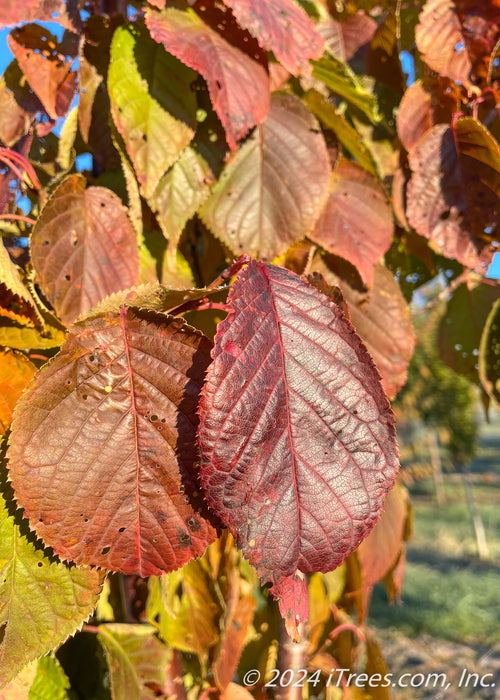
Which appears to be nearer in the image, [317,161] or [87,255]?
[87,255]

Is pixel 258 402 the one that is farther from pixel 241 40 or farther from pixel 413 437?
pixel 413 437

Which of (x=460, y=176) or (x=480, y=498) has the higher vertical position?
(x=460, y=176)

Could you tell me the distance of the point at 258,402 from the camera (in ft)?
1.80

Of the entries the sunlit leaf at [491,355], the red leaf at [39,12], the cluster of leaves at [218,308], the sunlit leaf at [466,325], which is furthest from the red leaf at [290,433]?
the sunlit leaf at [466,325]

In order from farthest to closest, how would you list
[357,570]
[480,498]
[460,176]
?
[480,498]
[357,570]
[460,176]

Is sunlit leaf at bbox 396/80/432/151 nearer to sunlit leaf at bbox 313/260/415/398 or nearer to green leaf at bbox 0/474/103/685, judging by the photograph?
sunlit leaf at bbox 313/260/415/398

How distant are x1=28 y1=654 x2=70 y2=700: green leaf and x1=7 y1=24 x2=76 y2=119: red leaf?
75cm

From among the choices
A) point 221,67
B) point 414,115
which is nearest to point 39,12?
point 221,67

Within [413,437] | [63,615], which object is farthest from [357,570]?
[413,437]

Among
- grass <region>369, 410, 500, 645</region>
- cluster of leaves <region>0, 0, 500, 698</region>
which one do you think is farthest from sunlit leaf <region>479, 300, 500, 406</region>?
grass <region>369, 410, 500, 645</region>

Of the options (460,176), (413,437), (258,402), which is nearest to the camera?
(258,402)

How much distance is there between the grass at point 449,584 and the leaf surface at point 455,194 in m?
6.51

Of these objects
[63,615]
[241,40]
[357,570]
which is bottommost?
[357,570]

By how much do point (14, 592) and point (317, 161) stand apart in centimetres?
66
